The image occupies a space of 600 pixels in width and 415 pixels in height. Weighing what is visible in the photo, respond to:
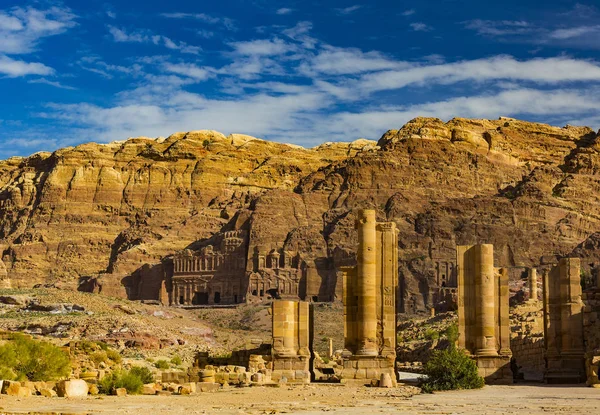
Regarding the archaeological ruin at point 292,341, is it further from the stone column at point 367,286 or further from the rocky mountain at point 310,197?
the rocky mountain at point 310,197

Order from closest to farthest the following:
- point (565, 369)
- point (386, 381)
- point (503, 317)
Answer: point (386, 381) < point (503, 317) < point (565, 369)

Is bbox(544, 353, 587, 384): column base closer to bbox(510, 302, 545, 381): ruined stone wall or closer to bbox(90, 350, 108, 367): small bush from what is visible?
bbox(510, 302, 545, 381): ruined stone wall

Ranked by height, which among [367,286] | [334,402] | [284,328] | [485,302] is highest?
[367,286]

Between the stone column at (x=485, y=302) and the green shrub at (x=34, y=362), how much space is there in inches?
487

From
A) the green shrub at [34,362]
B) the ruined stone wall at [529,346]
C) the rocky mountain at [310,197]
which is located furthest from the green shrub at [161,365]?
the rocky mountain at [310,197]

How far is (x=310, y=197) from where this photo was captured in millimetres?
147375

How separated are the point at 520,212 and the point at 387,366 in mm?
99025

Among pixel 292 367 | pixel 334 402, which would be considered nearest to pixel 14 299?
pixel 292 367

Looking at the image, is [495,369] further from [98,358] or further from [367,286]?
[98,358]

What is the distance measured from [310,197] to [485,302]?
367 ft

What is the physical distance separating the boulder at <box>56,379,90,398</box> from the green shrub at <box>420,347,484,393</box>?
9.30 metres

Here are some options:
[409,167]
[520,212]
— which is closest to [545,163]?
[409,167]

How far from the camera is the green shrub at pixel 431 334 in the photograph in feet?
226

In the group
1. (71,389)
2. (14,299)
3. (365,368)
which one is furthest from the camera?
(14,299)
